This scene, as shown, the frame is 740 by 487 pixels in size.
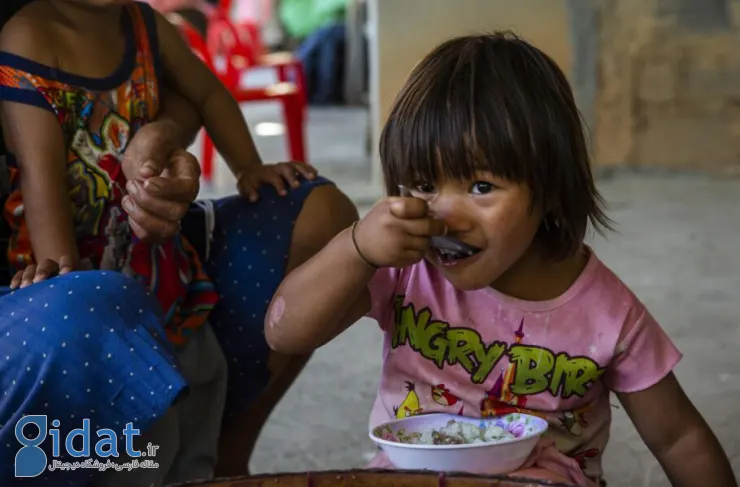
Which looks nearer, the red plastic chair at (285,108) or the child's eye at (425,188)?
the child's eye at (425,188)

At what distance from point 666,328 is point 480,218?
126 centimetres

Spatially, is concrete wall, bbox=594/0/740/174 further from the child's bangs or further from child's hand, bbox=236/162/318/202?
the child's bangs

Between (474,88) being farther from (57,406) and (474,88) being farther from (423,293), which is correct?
(57,406)

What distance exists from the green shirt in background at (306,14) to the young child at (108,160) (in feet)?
21.0

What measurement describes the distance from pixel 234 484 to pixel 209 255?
0.52 meters

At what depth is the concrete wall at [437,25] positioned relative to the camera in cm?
343

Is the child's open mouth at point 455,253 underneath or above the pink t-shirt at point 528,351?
above

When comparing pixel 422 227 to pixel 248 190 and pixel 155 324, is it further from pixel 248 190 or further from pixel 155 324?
pixel 248 190

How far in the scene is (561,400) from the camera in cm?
114

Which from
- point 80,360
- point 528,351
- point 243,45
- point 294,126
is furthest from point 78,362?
point 243,45

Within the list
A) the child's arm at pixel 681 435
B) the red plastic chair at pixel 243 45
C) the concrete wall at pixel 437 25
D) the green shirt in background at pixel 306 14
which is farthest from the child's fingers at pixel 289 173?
the green shirt in background at pixel 306 14

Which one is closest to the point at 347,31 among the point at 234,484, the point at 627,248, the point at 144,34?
the point at 627,248

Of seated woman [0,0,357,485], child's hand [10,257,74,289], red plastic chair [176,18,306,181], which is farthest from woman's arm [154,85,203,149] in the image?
red plastic chair [176,18,306,181]

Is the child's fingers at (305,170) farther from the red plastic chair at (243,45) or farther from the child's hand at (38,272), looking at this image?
the red plastic chair at (243,45)
